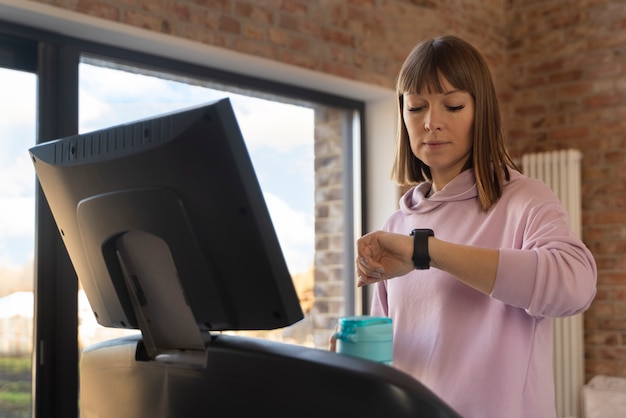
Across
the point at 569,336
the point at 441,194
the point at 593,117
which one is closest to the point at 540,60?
the point at 593,117

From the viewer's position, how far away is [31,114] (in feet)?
7.99

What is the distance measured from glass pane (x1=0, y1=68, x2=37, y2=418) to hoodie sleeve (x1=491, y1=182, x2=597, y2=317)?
1.69m

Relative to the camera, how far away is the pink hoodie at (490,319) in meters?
1.22

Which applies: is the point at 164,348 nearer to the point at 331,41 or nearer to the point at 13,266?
the point at 13,266

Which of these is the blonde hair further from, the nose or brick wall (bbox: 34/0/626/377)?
brick wall (bbox: 34/0/626/377)

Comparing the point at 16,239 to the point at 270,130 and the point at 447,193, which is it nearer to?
the point at 270,130

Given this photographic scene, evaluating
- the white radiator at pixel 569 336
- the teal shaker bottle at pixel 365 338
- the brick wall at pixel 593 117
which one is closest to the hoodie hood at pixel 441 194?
the teal shaker bottle at pixel 365 338

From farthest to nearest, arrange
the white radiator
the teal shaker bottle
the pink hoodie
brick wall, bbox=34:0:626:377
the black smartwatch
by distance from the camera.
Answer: the white radiator
brick wall, bbox=34:0:626:377
the pink hoodie
the black smartwatch
the teal shaker bottle

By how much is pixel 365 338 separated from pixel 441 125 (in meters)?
0.58

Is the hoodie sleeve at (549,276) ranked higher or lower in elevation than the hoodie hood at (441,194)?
lower

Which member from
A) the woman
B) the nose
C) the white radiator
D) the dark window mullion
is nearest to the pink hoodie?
the woman

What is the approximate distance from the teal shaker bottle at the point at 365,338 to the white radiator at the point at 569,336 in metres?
3.04

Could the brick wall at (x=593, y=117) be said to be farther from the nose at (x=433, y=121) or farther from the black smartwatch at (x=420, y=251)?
the black smartwatch at (x=420, y=251)

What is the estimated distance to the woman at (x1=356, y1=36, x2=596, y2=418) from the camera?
1.21 meters
